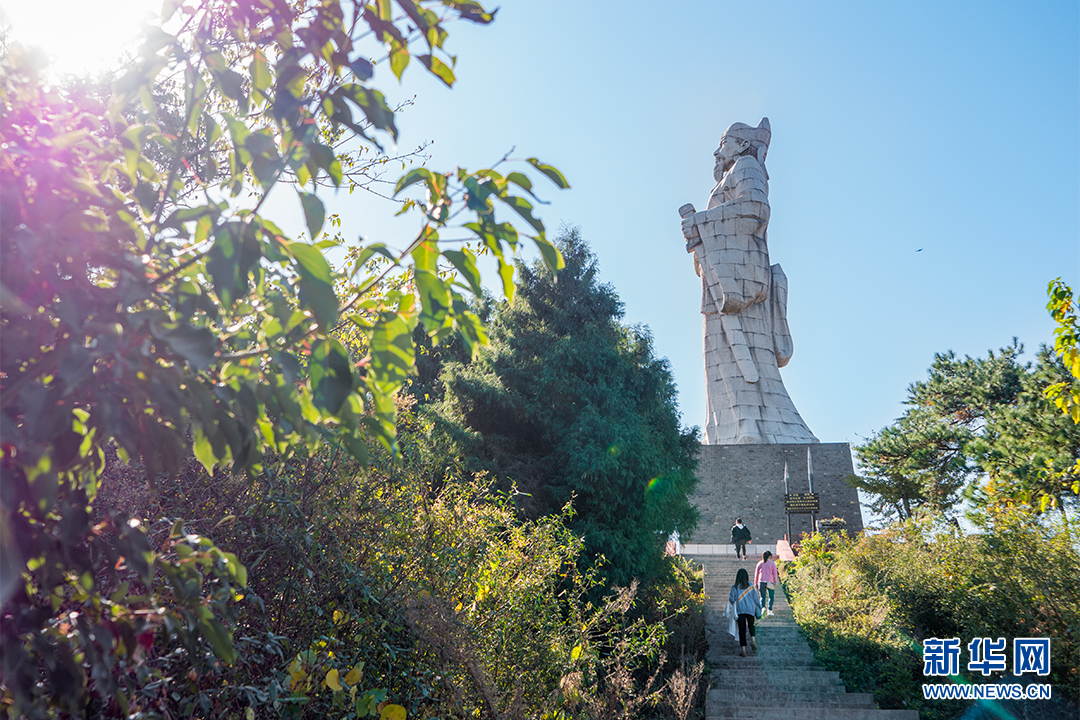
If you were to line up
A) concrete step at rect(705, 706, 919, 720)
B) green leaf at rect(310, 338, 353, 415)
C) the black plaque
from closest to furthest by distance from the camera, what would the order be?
green leaf at rect(310, 338, 353, 415)
concrete step at rect(705, 706, 919, 720)
the black plaque

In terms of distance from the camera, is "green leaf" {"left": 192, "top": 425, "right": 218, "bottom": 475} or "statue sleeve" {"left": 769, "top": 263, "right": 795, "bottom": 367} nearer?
"green leaf" {"left": 192, "top": 425, "right": 218, "bottom": 475}

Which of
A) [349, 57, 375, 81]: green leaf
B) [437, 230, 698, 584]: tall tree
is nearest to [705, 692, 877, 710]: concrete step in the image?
[437, 230, 698, 584]: tall tree

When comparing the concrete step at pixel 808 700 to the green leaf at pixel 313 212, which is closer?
the green leaf at pixel 313 212

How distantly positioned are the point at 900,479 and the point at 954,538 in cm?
1073

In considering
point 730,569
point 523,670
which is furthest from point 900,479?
point 523,670

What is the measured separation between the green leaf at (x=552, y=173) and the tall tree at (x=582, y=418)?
808 cm

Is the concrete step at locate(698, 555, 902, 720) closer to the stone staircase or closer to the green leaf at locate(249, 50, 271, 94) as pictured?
the stone staircase

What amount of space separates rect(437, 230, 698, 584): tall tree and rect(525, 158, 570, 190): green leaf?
8.08m

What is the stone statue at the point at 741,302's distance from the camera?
24.5m

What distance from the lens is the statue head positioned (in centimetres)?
2534

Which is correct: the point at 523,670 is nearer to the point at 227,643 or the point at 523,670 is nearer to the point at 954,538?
the point at 227,643

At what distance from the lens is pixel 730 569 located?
16797 millimetres

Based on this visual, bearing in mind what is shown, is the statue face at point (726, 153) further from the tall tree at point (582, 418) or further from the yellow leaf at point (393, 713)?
the yellow leaf at point (393, 713)

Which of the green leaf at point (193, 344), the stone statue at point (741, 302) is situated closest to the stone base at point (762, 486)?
the stone statue at point (741, 302)
